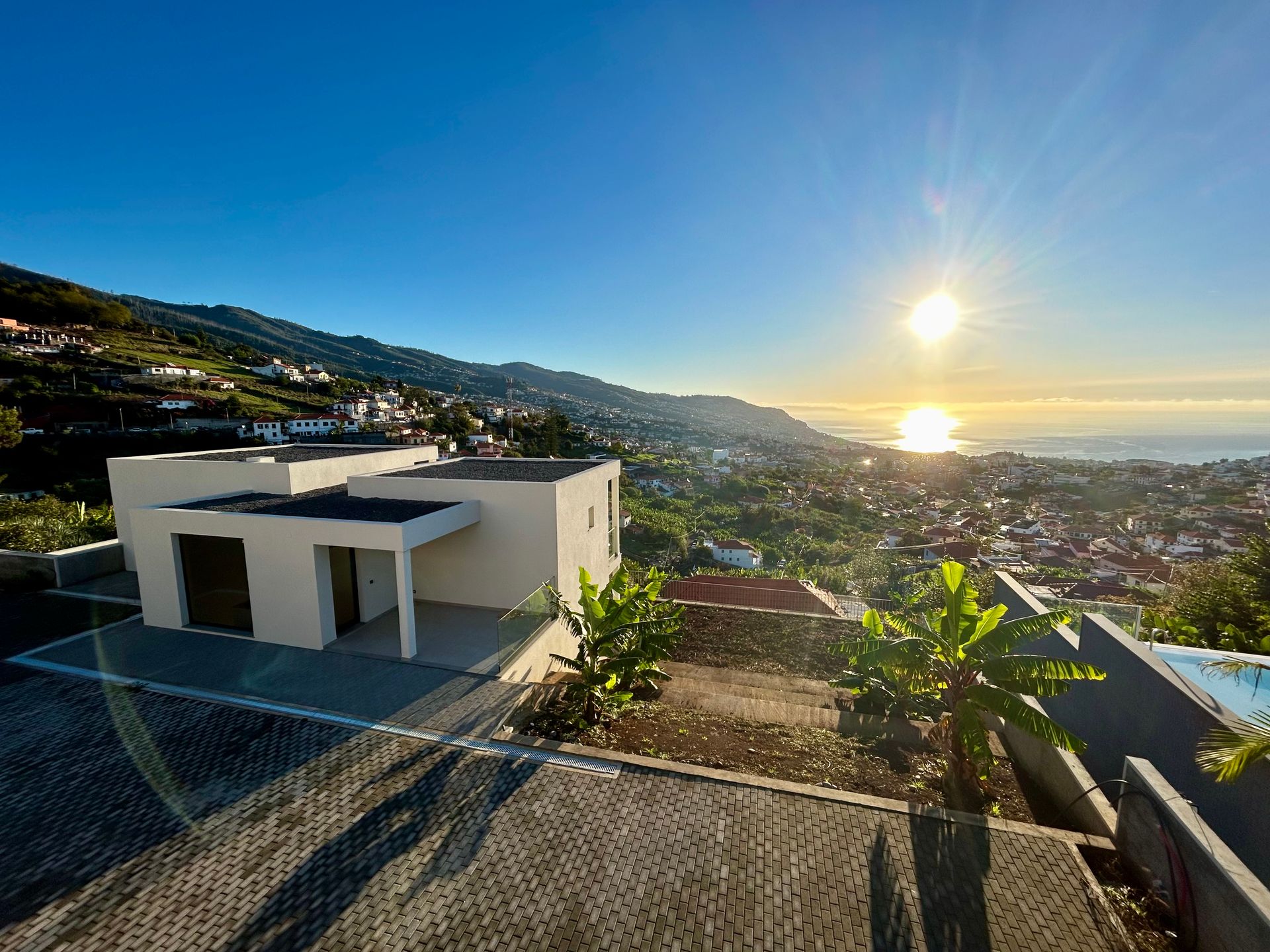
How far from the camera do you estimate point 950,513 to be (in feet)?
143

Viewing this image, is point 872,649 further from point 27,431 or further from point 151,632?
point 27,431

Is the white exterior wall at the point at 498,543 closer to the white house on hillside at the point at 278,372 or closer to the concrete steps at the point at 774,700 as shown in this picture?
the concrete steps at the point at 774,700

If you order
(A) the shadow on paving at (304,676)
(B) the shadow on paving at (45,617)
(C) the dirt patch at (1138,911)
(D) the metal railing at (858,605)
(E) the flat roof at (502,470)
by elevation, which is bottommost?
(D) the metal railing at (858,605)

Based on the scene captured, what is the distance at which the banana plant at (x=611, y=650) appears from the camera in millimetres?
7086

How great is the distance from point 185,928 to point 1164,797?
27.2ft

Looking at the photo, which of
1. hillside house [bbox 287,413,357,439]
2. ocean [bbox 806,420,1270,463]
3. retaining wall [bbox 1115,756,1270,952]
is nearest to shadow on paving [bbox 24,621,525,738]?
retaining wall [bbox 1115,756,1270,952]

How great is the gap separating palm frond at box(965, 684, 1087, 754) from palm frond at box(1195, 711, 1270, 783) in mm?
878

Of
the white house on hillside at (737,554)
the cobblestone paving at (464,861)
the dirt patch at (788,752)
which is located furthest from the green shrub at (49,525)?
the white house on hillside at (737,554)

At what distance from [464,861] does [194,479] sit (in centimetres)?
1244

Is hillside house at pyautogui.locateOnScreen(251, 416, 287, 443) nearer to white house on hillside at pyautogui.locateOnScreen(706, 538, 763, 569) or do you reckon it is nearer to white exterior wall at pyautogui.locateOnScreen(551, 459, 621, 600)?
white house on hillside at pyautogui.locateOnScreen(706, 538, 763, 569)

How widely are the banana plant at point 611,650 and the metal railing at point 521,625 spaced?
303 mm

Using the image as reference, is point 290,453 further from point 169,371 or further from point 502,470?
point 169,371

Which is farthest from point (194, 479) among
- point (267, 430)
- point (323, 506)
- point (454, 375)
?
point (454, 375)

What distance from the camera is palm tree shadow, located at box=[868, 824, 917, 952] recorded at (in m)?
3.78
